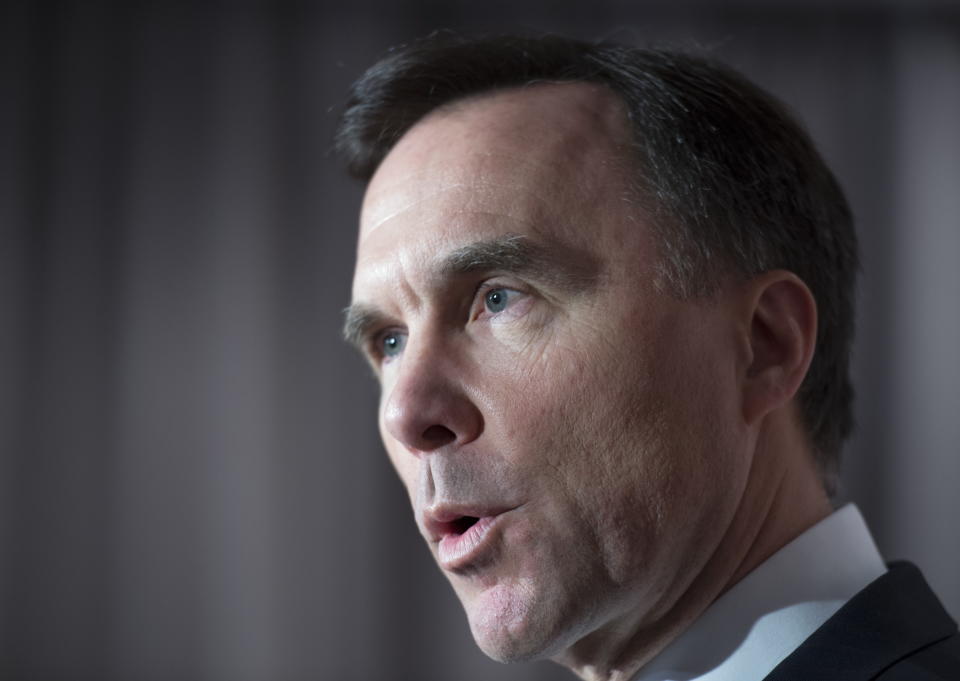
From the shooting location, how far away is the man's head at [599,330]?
112 cm

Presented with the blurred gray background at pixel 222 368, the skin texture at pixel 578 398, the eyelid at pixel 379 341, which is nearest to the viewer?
the skin texture at pixel 578 398

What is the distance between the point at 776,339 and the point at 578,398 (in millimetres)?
284

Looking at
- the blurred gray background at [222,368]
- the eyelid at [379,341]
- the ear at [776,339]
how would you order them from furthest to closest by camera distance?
1. the blurred gray background at [222,368]
2. the eyelid at [379,341]
3. the ear at [776,339]

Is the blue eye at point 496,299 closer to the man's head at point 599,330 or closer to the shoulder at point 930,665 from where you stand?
the man's head at point 599,330

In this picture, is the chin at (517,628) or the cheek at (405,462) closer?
the chin at (517,628)

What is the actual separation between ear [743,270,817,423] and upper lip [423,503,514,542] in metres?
0.33

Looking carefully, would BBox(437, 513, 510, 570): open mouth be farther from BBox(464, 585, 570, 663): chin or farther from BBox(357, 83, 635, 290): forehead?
BBox(357, 83, 635, 290): forehead

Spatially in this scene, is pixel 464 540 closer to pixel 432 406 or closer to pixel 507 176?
pixel 432 406

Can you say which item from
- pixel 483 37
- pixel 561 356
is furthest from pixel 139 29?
pixel 561 356

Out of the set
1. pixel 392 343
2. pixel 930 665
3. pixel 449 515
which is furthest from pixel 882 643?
pixel 392 343

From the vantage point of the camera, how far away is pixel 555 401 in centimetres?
113

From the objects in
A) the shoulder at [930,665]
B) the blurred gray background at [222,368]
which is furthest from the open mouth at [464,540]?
the blurred gray background at [222,368]

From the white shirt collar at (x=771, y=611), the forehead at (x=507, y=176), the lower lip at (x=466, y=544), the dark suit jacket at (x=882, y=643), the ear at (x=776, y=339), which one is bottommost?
the dark suit jacket at (x=882, y=643)

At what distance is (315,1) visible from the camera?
3.70 metres
